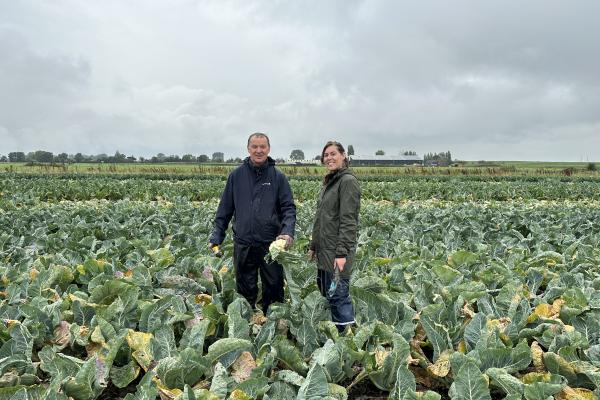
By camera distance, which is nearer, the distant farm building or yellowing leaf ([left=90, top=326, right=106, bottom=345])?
yellowing leaf ([left=90, top=326, right=106, bottom=345])

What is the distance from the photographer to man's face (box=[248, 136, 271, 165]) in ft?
12.6

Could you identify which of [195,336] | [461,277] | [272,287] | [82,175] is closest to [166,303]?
[195,336]

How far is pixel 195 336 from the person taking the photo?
3191 mm

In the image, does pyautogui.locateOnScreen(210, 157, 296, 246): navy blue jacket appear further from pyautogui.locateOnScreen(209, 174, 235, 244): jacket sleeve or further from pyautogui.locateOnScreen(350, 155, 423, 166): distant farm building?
pyautogui.locateOnScreen(350, 155, 423, 166): distant farm building

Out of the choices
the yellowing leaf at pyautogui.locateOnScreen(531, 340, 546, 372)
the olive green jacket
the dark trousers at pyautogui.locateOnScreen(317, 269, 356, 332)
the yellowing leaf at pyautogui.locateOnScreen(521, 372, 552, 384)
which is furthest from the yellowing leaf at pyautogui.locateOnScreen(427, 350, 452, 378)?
the olive green jacket

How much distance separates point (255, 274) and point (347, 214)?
3.47 ft

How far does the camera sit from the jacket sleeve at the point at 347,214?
363 centimetres

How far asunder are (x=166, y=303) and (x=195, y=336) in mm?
504

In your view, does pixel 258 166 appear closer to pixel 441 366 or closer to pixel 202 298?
pixel 202 298

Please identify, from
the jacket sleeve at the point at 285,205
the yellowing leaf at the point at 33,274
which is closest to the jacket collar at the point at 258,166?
the jacket sleeve at the point at 285,205

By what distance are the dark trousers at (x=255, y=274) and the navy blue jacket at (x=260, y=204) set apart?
0.32 ft

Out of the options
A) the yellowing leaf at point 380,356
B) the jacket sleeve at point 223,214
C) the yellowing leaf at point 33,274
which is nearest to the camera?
the yellowing leaf at point 380,356

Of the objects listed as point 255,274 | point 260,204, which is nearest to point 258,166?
point 260,204

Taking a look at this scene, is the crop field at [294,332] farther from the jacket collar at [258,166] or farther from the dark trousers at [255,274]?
the jacket collar at [258,166]
